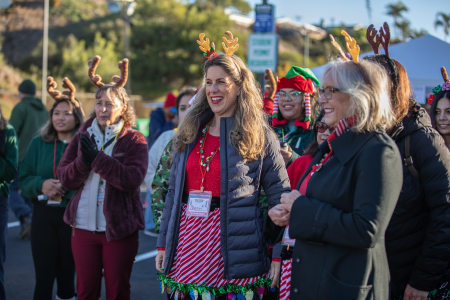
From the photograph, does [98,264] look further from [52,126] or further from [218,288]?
[52,126]

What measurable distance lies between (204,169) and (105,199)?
109 centimetres

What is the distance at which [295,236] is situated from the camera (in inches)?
77.4

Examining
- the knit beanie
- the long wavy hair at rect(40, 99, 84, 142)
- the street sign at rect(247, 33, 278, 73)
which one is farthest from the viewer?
the street sign at rect(247, 33, 278, 73)

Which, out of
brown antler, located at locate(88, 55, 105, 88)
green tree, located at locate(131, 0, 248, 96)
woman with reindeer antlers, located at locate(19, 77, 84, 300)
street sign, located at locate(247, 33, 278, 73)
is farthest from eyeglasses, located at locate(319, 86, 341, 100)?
green tree, located at locate(131, 0, 248, 96)

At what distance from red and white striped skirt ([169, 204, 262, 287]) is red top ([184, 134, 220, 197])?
16cm

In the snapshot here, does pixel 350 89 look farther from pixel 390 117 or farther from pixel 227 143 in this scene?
pixel 227 143

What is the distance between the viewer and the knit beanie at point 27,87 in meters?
7.55

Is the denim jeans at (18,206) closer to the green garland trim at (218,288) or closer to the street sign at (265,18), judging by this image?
the green garland trim at (218,288)

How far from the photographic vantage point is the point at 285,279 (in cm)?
255

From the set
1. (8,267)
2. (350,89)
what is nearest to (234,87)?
(350,89)

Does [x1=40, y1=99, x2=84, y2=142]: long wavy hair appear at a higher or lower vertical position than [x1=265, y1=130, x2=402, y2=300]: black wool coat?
higher

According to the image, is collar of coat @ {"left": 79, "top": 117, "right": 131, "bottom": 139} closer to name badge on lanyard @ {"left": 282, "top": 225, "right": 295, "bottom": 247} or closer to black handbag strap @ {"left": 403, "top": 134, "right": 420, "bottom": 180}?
name badge on lanyard @ {"left": 282, "top": 225, "right": 295, "bottom": 247}

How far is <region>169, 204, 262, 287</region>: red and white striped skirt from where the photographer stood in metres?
2.62

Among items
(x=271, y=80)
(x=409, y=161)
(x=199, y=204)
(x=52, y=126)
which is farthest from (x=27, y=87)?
(x=409, y=161)
